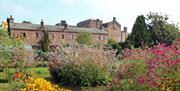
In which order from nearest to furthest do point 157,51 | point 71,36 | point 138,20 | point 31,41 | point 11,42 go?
point 157,51, point 11,42, point 138,20, point 31,41, point 71,36

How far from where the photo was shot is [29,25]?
5378 centimetres

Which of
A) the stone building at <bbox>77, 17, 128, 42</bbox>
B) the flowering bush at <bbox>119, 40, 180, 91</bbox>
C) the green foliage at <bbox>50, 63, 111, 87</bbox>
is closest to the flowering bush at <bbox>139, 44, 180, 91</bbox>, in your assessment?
the flowering bush at <bbox>119, 40, 180, 91</bbox>

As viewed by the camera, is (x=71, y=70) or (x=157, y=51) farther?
(x=71, y=70)

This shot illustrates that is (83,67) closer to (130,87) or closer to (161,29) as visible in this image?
(130,87)

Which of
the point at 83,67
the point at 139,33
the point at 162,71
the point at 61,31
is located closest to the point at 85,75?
the point at 83,67

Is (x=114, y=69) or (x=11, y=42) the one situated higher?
(x=11, y=42)

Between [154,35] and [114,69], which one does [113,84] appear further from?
[154,35]

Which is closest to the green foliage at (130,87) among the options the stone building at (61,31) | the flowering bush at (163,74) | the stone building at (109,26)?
the flowering bush at (163,74)

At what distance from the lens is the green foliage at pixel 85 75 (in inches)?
474

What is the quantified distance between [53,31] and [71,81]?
140ft

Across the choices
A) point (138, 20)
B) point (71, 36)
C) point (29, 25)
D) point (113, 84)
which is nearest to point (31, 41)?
point (29, 25)

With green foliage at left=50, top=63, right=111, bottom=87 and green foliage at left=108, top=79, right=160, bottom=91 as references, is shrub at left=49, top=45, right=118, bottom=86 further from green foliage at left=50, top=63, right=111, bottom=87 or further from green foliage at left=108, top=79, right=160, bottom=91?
green foliage at left=108, top=79, right=160, bottom=91

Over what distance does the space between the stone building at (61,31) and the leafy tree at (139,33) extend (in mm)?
13947

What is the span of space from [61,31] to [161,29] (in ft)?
73.0
